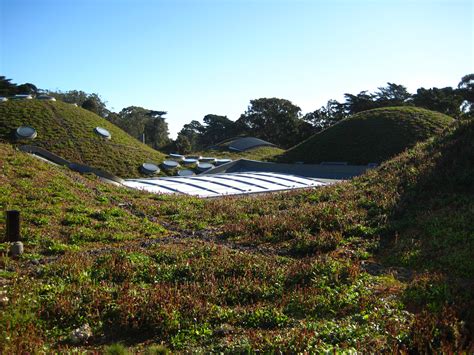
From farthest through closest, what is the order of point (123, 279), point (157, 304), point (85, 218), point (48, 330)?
point (85, 218), point (123, 279), point (157, 304), point (48, 330)

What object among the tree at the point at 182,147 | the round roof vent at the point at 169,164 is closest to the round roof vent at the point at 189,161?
the round roof vent at the point at 169,164

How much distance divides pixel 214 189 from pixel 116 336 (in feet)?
77.2

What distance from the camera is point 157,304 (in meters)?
7.41

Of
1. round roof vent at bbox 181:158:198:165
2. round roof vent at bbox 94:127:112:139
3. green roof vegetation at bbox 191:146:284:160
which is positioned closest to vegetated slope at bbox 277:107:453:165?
green roof vegetation at bbox 191:146:284:160

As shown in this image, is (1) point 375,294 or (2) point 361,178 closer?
(1) point 375,294

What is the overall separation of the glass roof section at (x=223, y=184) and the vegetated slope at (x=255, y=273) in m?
10.4

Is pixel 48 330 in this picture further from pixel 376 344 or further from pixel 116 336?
pixel 376 344

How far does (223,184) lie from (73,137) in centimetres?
2427

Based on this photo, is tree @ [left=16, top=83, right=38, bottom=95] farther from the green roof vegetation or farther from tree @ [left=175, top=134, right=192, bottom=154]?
the green roof vegetation

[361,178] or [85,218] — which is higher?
[361,178]

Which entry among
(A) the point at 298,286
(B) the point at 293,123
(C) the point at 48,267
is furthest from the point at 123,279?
(B) the point at 293,123

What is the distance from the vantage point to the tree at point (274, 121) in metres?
89.6

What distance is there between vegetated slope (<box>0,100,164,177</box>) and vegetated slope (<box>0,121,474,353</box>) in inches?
1019

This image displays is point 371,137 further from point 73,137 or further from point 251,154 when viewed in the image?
point 73,137
